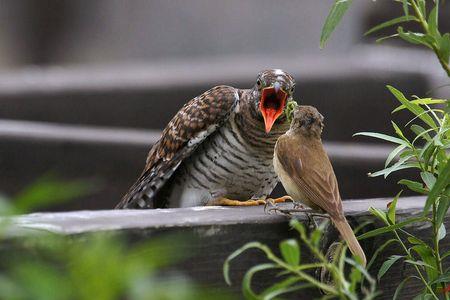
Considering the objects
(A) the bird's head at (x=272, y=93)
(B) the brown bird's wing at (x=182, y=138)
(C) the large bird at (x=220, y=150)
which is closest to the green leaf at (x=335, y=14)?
(A) the bird's head at (x=272, y=93)

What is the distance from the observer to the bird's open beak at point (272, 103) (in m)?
3.92

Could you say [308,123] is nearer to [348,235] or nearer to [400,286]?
[348,235]

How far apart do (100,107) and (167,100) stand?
44 centimetres

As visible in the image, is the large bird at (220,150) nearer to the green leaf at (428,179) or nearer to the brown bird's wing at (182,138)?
the brown bird's wing at (182,138)

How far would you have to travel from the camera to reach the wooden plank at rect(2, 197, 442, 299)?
2305 millimetres

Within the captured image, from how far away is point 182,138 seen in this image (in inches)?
164

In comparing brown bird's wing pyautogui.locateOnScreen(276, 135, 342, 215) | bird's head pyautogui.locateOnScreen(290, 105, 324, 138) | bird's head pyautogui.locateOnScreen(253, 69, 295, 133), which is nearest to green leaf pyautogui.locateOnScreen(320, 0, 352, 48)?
brown bird's wing pyautogui.locateOnScreen(276, 135, 342, 215)

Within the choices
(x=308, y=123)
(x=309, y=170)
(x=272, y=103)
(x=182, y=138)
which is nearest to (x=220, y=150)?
(x=182, y=138)

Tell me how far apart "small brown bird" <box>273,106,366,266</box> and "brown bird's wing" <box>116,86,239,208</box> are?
39.4 inches

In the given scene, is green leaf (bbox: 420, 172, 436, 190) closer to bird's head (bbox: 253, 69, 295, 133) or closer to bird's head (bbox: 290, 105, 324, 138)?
bird's head (bbox: 290, 105, 324, 138)

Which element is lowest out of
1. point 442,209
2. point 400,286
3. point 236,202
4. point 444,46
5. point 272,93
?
point 236,202

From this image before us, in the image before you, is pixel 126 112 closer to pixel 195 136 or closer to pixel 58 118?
pixel 58 118

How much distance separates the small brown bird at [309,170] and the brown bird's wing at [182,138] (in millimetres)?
1001

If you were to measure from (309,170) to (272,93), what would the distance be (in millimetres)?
1118
